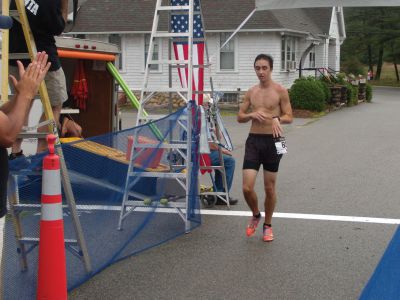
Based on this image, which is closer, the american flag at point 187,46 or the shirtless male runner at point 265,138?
the shirtless male runner at point 265,138

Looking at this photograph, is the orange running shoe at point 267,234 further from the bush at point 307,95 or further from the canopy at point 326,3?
the bush at point 307,95

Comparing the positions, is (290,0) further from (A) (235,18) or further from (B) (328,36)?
(B) (328,36)

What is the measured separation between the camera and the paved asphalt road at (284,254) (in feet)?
17.5

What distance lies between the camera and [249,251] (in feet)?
21.2

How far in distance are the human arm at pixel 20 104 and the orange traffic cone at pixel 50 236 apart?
72 centimetres

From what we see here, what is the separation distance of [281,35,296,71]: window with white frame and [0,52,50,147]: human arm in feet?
89.5

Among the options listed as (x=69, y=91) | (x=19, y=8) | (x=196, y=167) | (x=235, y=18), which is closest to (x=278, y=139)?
(x=196, y=167)

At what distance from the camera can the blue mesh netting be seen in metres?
4.76

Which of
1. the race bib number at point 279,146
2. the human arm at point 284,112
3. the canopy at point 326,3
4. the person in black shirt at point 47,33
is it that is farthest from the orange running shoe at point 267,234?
the person in black shirt at point 47,33

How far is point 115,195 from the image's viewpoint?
6273mm

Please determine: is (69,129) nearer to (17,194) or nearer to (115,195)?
(115,195)

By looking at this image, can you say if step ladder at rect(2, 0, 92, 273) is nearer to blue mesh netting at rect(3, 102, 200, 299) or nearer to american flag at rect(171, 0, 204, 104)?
blue mesh netting at rect(3, 102, 200, 299)

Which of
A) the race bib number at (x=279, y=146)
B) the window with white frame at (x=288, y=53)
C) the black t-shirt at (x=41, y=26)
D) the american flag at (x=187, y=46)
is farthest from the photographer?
the window with white frame at (x=288, y=53)

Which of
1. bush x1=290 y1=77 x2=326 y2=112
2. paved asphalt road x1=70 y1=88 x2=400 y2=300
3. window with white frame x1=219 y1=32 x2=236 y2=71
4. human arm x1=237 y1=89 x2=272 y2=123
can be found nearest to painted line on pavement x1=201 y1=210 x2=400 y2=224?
paved asphalt road x1=70 y1=88 x2=400 y2=300
